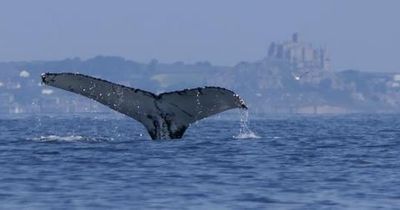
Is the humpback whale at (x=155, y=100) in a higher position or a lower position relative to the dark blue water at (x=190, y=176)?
higher

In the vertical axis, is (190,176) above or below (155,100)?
below

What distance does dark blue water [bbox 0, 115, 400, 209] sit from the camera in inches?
703

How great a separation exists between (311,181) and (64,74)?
16.0 ft

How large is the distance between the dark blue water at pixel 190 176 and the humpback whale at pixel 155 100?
745 mm

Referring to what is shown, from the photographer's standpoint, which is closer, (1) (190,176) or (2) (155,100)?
(1) (190,176)

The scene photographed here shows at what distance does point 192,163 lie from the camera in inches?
909

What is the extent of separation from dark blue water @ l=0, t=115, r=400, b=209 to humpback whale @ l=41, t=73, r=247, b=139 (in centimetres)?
74

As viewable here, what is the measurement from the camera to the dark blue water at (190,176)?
17859mm

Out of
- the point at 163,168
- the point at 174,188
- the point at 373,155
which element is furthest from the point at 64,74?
the point at 373,155

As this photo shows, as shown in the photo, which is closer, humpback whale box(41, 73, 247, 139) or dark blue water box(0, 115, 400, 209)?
dark blue water box(0, 115, 400, 209)

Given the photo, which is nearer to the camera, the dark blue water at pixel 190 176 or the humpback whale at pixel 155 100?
the dark blue water at pixel 190 176

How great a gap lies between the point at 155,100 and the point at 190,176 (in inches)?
129

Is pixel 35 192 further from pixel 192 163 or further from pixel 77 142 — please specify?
pixel 77 142

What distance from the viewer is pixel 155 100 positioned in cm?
2380
